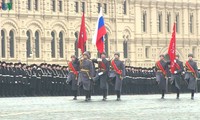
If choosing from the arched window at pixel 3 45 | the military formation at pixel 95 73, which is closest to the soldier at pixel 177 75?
the military formation at pixel 95 73

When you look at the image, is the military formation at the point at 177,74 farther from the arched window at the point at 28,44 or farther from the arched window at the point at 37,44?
the arched window at the point at 37,44

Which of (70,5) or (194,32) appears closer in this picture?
(70,5)

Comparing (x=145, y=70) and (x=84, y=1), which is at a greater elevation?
(x=84, y=1)

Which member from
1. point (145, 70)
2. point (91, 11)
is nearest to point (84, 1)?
point (91, 11)

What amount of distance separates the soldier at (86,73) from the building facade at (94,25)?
37788 mm

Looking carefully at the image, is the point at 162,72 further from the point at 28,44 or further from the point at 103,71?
the point at 28,44

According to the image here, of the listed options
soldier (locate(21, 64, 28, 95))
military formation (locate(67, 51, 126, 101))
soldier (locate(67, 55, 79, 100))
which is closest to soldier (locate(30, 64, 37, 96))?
soldier (locate(21, 64, 28, 95))

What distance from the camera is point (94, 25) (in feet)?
242

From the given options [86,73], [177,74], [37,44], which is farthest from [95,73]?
[37,44]

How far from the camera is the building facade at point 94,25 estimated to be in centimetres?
6769

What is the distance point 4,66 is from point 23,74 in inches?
42.0

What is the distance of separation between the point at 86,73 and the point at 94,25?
151 feet

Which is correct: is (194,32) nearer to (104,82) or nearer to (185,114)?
(104,82)

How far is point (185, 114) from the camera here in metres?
19.2
